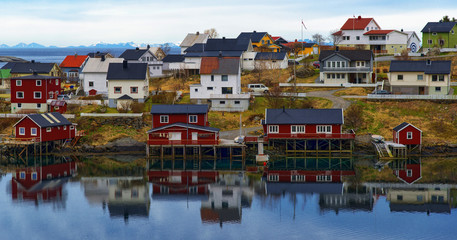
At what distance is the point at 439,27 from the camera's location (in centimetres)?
11081

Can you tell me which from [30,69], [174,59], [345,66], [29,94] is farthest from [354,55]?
[30,69]

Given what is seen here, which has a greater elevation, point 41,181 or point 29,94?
point 29,94

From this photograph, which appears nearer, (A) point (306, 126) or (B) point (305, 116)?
(A) point (306, 126)

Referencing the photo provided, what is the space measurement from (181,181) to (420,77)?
3827 cm

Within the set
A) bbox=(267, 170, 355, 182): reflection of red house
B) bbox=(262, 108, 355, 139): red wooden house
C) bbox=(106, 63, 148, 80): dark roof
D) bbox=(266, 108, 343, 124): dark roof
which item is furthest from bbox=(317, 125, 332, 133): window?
bbox=(106, 63, 148, 80): dark roof

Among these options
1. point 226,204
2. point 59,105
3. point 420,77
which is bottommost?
A: point 226,204

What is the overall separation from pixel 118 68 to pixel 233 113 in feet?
55.5

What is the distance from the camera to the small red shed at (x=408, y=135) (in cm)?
6919

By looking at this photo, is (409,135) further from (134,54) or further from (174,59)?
(134,54)

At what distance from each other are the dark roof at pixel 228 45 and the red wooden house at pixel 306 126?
37807 millimetres

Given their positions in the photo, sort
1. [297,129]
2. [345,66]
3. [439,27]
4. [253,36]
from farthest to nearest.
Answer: [253,36], [439,27], [345,66], [297,129]

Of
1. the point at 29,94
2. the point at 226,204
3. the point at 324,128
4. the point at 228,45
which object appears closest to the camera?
the point at 226,204

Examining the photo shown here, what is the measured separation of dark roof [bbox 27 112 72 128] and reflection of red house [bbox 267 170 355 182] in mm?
24711

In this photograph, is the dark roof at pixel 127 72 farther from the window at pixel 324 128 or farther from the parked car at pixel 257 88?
the window at pixel 324 128
